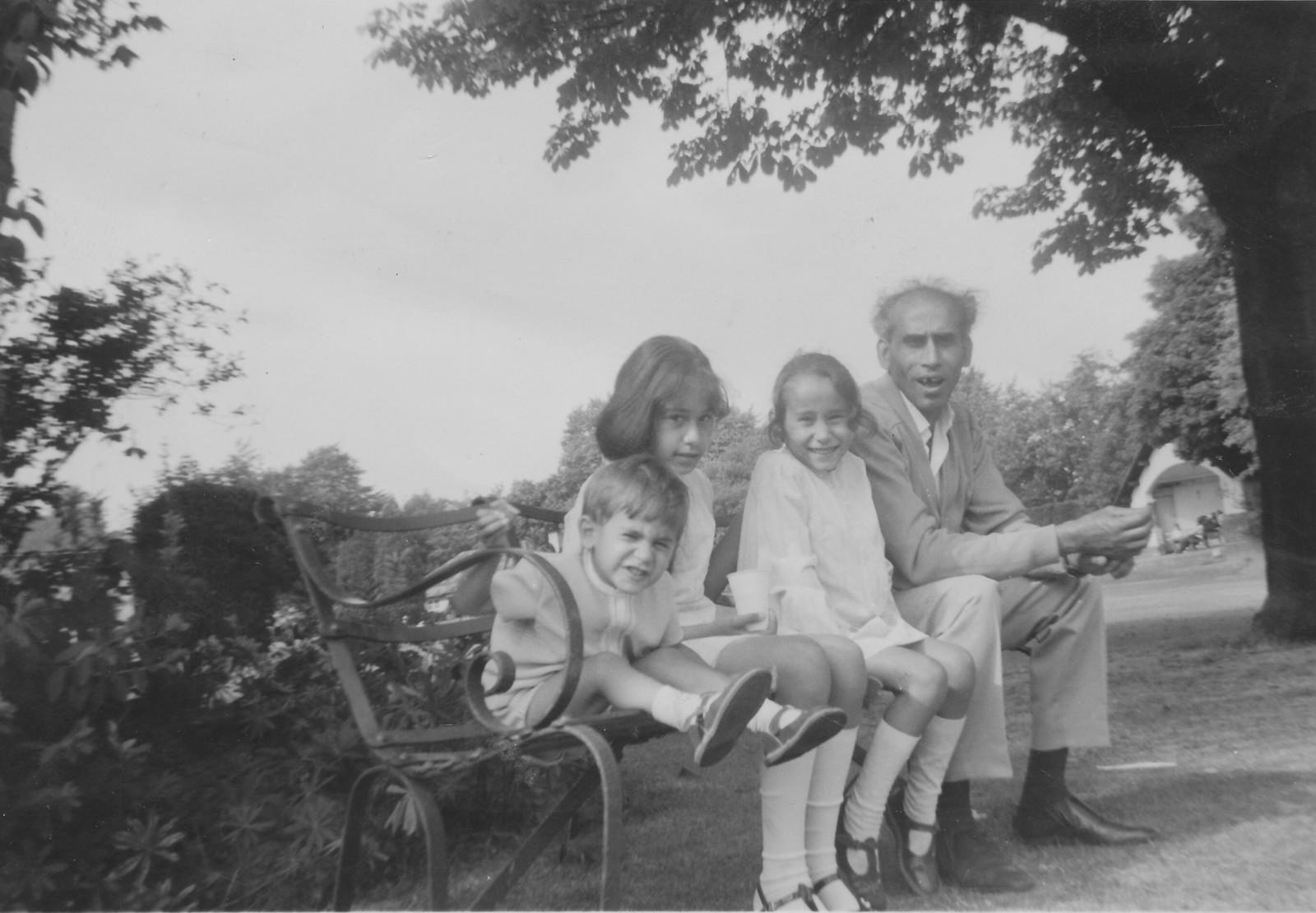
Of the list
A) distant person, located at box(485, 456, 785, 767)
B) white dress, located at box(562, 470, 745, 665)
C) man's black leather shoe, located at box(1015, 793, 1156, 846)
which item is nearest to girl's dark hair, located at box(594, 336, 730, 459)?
white dress, located at box(562, 470, 745, 665)

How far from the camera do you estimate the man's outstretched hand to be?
2.33 metres

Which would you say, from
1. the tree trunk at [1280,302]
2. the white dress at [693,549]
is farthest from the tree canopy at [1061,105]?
the white dress at [693,549]

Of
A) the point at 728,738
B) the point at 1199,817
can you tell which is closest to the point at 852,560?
the point at 728,738

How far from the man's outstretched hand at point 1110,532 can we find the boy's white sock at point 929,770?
47 cm

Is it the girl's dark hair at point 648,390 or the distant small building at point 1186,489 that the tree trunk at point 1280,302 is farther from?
the girl's dark hair at point 648,390

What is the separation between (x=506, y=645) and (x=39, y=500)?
3.33 feet

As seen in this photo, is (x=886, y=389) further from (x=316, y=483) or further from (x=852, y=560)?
(x=316, y=483)

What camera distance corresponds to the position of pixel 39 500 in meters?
2.21

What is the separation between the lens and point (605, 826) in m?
1.57

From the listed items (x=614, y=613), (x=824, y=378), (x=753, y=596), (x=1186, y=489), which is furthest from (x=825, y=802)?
(x=1186, y=489)

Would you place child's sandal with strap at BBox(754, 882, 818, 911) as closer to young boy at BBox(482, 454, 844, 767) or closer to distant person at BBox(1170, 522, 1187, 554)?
young boy at BBox(482, 454, 844, 767)

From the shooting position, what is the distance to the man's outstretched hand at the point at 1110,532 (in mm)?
2326

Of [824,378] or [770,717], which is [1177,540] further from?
[770,717]

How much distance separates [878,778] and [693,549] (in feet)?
2.01
